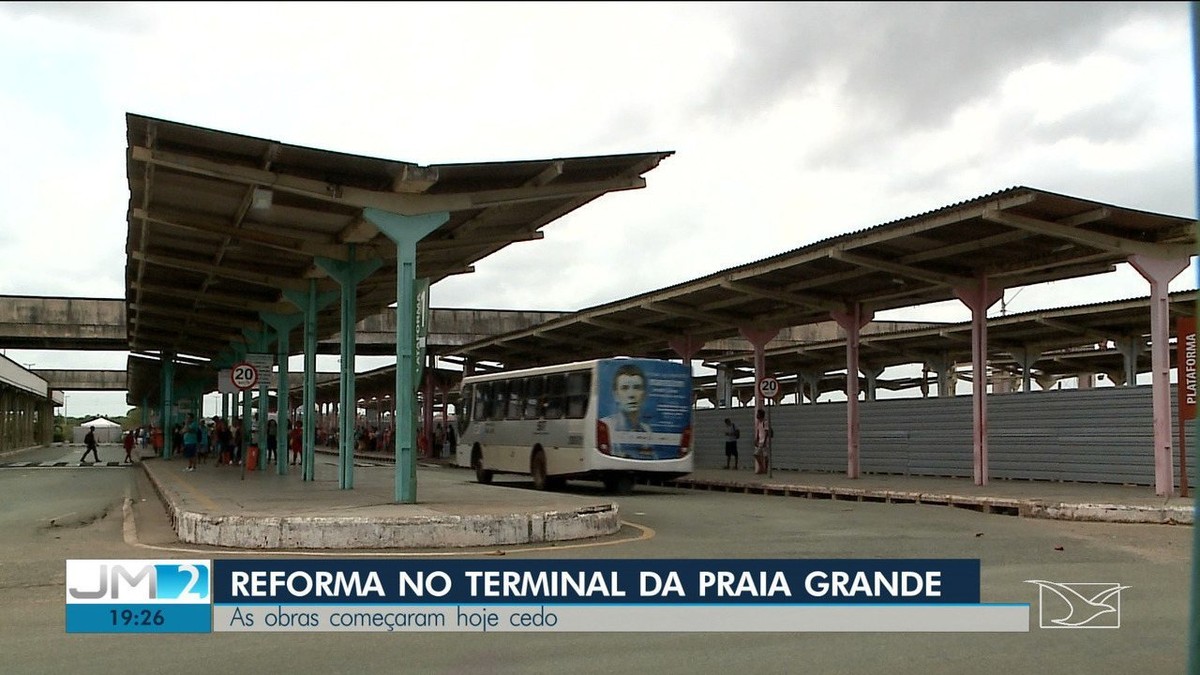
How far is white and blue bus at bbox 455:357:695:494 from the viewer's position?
21.9m

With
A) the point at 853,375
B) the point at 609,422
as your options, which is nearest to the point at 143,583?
the point at 609,422

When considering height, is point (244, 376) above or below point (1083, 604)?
above

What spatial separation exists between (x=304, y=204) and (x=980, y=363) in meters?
13.8

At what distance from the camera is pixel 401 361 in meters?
14.8

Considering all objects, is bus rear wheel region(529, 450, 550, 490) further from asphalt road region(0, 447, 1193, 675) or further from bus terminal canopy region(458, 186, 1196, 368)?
asphalt road region(0, 447, 1193, 675)

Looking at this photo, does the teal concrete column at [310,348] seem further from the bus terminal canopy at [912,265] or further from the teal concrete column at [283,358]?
the bus terminal canopy at [912,265]

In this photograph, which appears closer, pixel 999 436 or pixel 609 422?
pixel 609 422

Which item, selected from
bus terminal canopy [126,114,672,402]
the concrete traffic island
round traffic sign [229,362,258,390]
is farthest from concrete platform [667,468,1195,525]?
round traffic sign [229,362,258,390]

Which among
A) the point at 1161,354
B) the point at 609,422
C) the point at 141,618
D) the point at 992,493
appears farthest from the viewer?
Answer: the point at 609,422

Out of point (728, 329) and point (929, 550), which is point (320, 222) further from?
point (728, 329)

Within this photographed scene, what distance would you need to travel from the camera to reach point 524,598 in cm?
880

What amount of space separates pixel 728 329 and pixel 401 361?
18453mm

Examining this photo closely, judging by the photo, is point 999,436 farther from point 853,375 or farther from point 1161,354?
point 1161,354

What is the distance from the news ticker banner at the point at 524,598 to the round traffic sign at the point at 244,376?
11.7 meters
